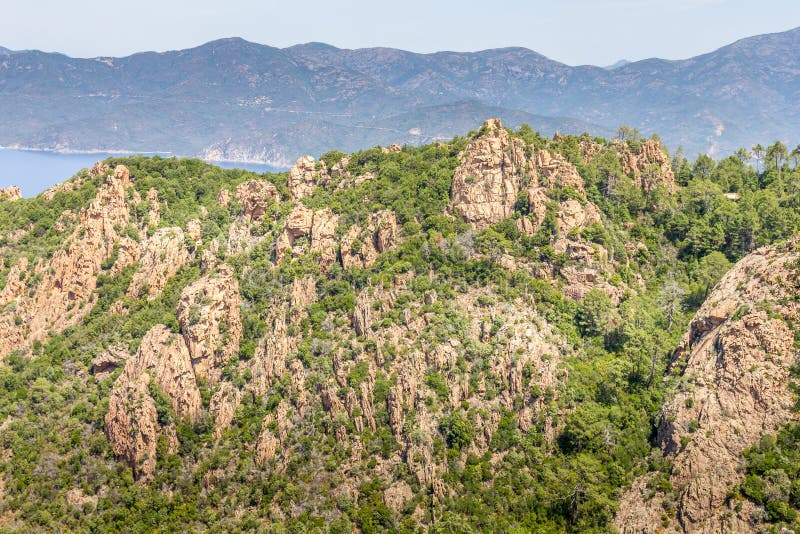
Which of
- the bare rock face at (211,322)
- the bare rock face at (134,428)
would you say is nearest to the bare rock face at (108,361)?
the bare rock face at (134,428)

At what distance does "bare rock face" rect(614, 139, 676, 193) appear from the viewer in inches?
3831

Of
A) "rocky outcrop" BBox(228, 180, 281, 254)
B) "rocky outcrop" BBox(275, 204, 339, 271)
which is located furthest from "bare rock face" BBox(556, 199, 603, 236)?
"rocky outcrop" BBox(228, 180, 281, 254)

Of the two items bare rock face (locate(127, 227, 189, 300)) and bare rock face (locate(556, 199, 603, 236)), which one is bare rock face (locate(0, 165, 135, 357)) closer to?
bare rock face (locate(127, 227, 189, 300))

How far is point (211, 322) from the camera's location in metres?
73.1

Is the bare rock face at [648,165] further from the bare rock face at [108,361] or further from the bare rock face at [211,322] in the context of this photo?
the bare rock face at [108,361]

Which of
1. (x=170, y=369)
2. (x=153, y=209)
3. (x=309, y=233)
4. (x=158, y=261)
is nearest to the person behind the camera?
(x=170, y=369)

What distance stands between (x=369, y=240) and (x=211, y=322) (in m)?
25.1

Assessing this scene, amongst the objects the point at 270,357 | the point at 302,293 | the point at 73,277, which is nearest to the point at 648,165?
the point at 302,293

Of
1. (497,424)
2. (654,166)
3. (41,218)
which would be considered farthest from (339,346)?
(654,166)

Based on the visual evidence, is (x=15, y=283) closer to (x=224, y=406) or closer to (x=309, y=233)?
(x=224, y=406)

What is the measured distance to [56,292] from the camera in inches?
3248

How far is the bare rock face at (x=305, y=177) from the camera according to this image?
97938 mm

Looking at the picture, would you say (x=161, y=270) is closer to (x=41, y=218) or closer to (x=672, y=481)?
(x=41, y=218)

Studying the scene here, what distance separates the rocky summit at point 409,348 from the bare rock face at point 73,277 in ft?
1.20
